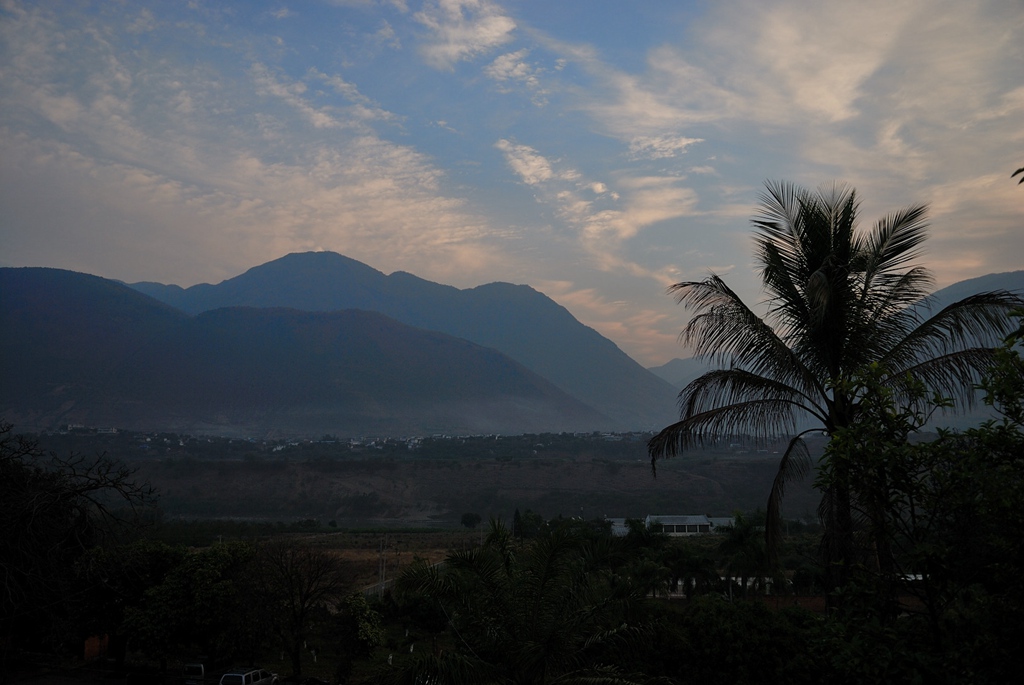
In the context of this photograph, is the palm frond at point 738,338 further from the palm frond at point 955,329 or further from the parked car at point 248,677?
the parked car at point 248,677

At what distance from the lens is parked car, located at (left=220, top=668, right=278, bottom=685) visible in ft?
70.2

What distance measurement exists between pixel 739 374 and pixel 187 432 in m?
200

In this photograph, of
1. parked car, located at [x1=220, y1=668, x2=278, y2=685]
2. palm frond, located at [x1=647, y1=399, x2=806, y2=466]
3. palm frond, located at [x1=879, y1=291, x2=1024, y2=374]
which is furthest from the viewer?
parked car, located at [x1=220, y1=668, x2=278, y2=685]

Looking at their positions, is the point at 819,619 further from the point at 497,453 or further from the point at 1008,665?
the point at 497,453

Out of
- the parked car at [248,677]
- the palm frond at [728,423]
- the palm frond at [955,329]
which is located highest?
the palm frond at [955,329]

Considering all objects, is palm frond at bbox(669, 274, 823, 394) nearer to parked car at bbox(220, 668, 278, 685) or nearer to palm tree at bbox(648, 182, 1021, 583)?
palm tree at bbox(648, 182, 1021, 583)

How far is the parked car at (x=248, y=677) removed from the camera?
2141 cm

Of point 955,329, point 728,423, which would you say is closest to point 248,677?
point 728,423

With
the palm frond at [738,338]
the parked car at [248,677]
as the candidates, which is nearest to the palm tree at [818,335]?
the palm frond at [738,338]

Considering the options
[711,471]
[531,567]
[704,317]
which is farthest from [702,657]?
[711,471]

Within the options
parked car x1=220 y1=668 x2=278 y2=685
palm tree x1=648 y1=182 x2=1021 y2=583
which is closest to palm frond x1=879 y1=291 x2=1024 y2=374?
palm tree x1=648 y1=182 x2=1021 y2=583

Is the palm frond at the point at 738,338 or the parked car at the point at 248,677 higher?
the palm frond at the point at 738,338

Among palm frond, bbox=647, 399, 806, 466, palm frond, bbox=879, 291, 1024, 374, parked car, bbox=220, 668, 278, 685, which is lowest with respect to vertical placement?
parked car, bbox=220, 668, 278, 685

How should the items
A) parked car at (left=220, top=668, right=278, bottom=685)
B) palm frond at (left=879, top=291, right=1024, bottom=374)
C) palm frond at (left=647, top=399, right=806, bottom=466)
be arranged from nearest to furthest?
1. palm frond at (left=879, top=291, right=1024, bottom=374)
2. palm frond at (left=647, top=399, right=806, bottom=466)
3. parked car at (left=220, top=668, right=278, bottom=685)
